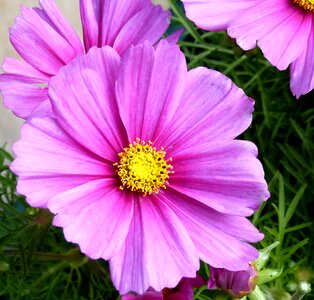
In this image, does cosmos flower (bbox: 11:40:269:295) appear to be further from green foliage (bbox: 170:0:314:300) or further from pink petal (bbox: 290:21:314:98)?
green foliage (bbox: 170:0:314:300)

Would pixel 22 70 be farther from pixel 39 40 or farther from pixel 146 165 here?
pixel 146 165

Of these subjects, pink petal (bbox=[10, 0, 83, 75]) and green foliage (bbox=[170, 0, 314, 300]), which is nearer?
pink petal (bbox=[10, 0, 83, 75])

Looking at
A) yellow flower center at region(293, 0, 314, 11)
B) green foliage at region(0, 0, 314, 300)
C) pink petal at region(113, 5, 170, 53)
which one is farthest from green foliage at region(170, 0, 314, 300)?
pink petal at region(113, 5, 170, 53)

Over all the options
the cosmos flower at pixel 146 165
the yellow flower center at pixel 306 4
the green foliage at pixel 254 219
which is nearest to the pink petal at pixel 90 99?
the cosmos flower at pixel 146 165

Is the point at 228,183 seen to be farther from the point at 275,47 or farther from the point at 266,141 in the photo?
the point at 266,141

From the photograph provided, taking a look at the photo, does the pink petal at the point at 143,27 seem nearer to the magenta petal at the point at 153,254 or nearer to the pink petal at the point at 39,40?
the pink petal at the point at 39,40

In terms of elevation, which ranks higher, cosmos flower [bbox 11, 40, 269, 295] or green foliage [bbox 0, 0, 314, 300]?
Answer: cosmos flower [bbox 11, 40, 269, 295]

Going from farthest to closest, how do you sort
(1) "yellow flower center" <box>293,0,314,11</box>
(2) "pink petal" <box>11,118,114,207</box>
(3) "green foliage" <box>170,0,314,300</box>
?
(3) "green foliage" <box>170,0,314,300</box>, (1) "yellow flower center" <box>293,0,314,11</box>, (2) "pink petal" <box>11,118,114,207</box>
